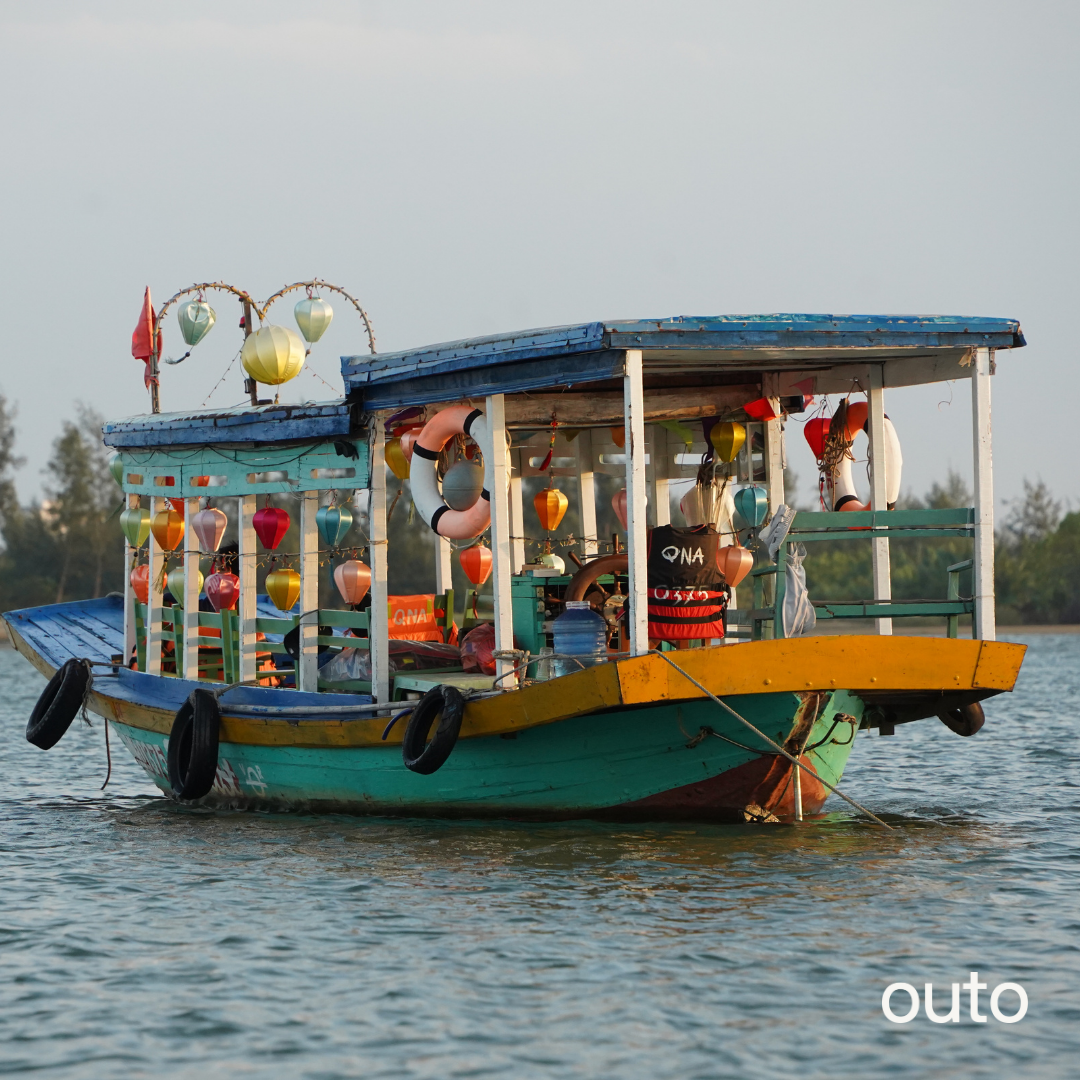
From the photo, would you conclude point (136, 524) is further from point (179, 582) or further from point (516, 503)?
point (516, 503)

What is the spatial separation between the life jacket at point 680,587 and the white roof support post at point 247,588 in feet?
11.2

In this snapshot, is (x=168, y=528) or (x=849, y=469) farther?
(x=168, y=528)

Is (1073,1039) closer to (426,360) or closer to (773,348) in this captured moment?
(773,348)

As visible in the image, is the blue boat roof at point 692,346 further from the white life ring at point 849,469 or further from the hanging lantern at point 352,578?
the hanging lantern at point 352,578

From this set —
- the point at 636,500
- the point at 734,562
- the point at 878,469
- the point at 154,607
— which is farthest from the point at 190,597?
the point at 878,469

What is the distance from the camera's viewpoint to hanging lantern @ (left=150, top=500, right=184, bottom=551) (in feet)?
40.8

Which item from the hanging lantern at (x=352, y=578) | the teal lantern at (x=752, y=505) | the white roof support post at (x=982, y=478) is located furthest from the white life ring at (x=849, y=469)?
the hanging lantern at (x=352, y=578)

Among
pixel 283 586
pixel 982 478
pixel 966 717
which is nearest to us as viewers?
pixel 982 478

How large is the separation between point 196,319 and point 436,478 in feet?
13.5

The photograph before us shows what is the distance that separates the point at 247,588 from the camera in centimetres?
1162

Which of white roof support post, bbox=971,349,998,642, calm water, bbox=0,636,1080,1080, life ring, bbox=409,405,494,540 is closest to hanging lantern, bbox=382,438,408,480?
life ring, bbox=409,405,494,540

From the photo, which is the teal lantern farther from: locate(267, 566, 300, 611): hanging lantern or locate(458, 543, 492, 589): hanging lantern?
locate(267, 566, 300, 611): hanging lantern

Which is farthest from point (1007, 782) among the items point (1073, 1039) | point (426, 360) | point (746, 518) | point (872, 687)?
point (1073, 1039)

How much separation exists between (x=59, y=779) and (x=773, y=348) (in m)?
9.66
